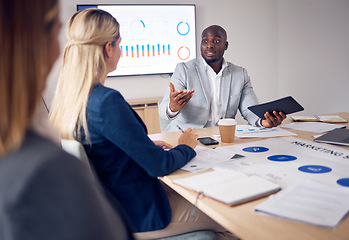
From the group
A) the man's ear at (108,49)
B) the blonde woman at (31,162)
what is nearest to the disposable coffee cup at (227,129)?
the man's ear at (108,49)

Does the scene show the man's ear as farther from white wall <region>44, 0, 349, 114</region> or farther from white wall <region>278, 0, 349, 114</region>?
white wall <region>278, 0, 349, 114</region>

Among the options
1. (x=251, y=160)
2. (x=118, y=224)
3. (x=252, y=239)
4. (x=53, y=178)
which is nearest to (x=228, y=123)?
(x=251, y=160)

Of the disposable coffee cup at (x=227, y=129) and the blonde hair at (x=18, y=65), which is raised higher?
the blonde hair at (x=18, y=65)

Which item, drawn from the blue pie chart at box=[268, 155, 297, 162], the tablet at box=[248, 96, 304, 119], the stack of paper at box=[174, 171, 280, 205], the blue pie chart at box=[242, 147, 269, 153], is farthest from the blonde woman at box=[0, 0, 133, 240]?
the tablet at box=[248, 96, 304, 119]

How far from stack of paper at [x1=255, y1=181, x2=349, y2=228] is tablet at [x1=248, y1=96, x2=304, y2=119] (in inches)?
35.0

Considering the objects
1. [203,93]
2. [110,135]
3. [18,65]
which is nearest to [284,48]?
[203,93]

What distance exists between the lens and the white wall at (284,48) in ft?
14.5

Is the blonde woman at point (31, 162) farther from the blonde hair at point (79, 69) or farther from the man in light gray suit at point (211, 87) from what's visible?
the man in light gray suit at point (211, 87)

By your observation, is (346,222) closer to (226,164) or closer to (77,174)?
(226,164)

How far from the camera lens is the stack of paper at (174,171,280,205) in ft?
3.43

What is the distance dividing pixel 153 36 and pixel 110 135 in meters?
3.48

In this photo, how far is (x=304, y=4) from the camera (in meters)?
4.78

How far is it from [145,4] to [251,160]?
3479 mm

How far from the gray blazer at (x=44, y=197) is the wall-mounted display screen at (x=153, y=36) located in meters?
3.97
